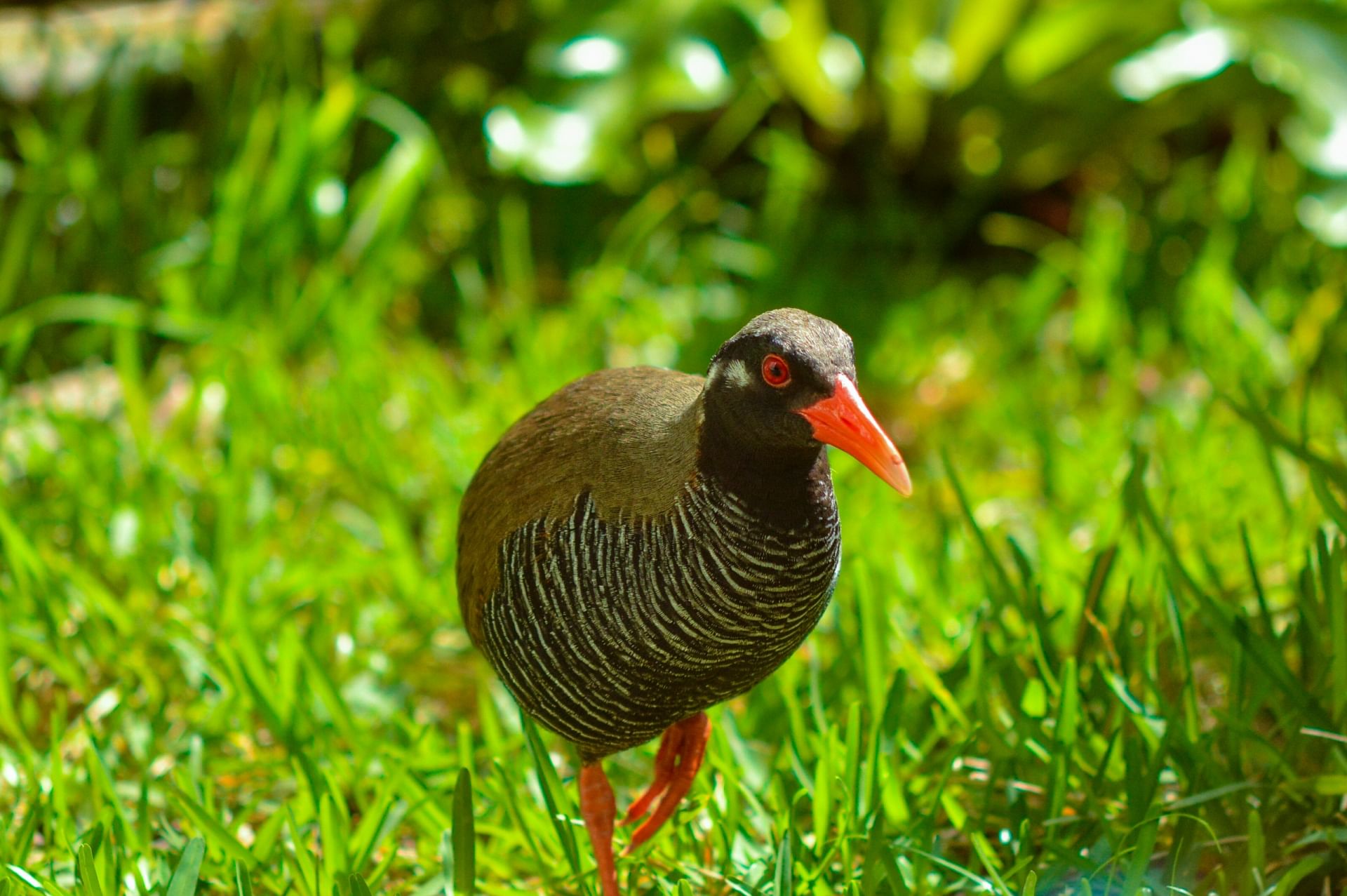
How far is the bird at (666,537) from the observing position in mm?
2078

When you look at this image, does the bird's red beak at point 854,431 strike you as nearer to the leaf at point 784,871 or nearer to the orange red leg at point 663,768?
the leaf at point 784,871

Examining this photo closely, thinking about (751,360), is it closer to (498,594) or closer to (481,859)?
(498,594)

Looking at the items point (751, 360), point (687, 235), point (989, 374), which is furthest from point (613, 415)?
point (687, 235)

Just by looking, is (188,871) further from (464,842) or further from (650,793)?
(650,793)

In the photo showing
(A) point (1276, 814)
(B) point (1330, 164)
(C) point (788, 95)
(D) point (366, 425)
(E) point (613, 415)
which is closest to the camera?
(E) point (613, 415)

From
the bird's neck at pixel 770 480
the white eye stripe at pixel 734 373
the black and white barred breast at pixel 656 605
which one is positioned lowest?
the black and white barred breast at pixel 656 605

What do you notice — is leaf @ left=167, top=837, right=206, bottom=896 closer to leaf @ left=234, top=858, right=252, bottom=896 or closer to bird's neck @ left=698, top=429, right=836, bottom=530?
leaf @ left=234, top=858, right=252, bottom=896

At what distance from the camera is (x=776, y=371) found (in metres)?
2.06

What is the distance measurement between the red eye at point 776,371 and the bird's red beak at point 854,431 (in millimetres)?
53

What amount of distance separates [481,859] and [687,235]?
10.6 feet

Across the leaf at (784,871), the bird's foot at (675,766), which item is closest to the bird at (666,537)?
the bird's foot at (675,766)

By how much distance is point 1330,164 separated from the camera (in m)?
4.44

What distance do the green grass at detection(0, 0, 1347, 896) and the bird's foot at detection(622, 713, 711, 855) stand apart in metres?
0.05

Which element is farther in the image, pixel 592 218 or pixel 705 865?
pixel 592 218
